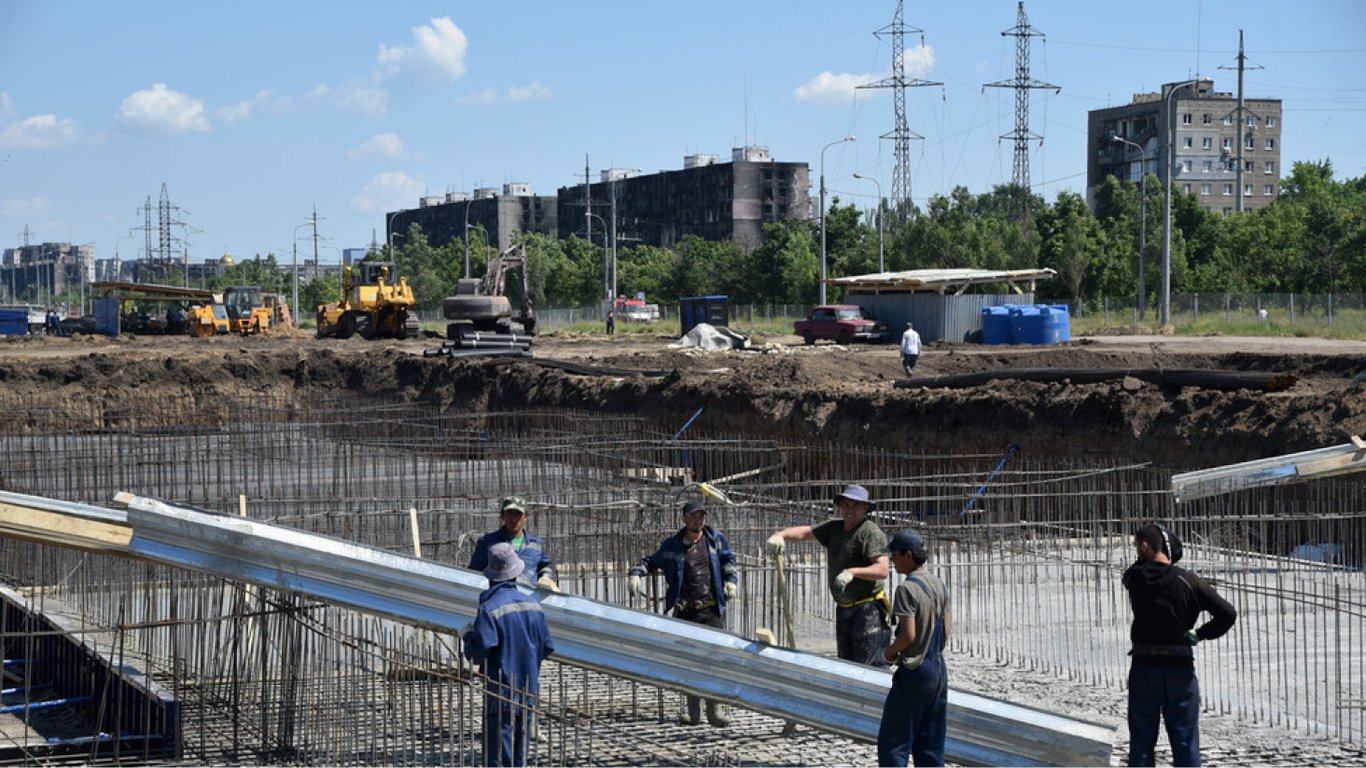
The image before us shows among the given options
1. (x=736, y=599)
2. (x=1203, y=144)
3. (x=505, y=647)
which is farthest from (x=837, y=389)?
(x=1203, y=144)

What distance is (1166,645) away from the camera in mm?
6223

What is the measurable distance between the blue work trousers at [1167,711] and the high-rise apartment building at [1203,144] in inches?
3330

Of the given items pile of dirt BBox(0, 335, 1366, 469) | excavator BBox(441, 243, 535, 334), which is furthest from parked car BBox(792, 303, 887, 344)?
excavator BBox(441, 243, 535, 334)

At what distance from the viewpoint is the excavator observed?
37594mm

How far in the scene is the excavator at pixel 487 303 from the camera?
37.6m

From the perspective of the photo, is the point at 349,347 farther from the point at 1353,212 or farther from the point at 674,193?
the point at 674,193

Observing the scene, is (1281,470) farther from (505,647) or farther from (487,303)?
(487,303)

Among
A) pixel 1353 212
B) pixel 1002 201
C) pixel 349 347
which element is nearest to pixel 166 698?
pixel 349 347

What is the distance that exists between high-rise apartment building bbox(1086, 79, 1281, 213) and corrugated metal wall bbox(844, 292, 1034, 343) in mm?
51375

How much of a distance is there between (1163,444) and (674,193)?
9255 centimetres

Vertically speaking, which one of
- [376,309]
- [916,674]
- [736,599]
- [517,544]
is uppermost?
[376,309]

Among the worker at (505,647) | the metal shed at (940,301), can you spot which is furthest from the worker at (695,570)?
the metal shed at (940,301)

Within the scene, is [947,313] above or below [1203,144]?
below

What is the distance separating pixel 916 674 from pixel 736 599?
5238 millimetres
